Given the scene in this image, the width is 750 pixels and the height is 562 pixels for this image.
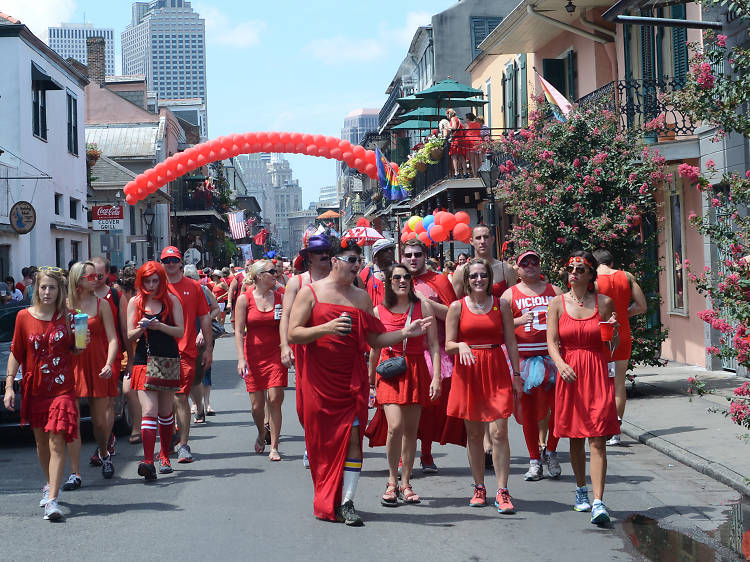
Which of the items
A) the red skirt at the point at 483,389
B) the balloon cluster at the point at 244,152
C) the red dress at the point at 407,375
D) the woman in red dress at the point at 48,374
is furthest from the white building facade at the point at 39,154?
the red skirt at the point at 483,389

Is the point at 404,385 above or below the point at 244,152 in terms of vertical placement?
below

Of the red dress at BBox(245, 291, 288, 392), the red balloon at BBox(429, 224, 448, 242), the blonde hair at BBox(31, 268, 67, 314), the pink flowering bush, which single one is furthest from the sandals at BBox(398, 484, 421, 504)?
the red balloon at BBox(429, 224, 448, 242)

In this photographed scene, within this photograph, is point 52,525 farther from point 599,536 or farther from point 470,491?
point 599,536

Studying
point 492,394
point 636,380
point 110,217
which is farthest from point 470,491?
point 110,217

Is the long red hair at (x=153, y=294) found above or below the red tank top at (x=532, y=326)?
above

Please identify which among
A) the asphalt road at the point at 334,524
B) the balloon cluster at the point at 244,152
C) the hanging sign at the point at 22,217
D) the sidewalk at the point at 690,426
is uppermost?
the balloon cluster at the point at 244,152

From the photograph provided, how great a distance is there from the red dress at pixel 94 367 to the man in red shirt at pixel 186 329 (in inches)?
25.4

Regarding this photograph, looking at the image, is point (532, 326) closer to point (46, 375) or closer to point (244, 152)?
point (46, 375)

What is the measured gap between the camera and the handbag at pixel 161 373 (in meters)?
8.33

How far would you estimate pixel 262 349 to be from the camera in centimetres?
929

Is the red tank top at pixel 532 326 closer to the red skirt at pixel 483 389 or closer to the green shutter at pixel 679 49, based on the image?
the red skirt at pixel 483 389

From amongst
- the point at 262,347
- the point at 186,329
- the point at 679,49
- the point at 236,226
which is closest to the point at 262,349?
the point at 262,347

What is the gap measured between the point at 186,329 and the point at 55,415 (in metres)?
2.14

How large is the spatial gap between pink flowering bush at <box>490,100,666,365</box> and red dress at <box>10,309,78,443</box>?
23.1 feet
